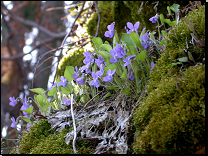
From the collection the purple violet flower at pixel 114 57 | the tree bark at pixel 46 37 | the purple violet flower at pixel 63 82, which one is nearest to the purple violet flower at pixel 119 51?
the purple violet flower at pixel 114 57

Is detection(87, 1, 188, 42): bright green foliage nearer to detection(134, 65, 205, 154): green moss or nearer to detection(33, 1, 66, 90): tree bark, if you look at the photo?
detection(134, 65, 205, 154): green moss

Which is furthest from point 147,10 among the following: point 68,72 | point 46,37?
point 46,37

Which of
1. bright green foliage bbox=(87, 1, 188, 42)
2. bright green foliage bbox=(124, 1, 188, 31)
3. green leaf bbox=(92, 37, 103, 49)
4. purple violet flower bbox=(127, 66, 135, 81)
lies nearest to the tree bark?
bright green foliage bbox=(87, 1, 188, 42)

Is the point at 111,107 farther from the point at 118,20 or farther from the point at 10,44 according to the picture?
the point at 10,44

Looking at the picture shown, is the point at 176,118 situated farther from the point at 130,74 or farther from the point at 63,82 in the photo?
the point at 63,82

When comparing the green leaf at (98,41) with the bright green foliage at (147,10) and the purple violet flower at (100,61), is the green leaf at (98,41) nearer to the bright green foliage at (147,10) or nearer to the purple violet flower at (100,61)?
the purple violet flower at (100,61)

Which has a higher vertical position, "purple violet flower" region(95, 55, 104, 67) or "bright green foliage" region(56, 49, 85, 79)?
"bright green foliage" region(56, 49, 85, 79)
